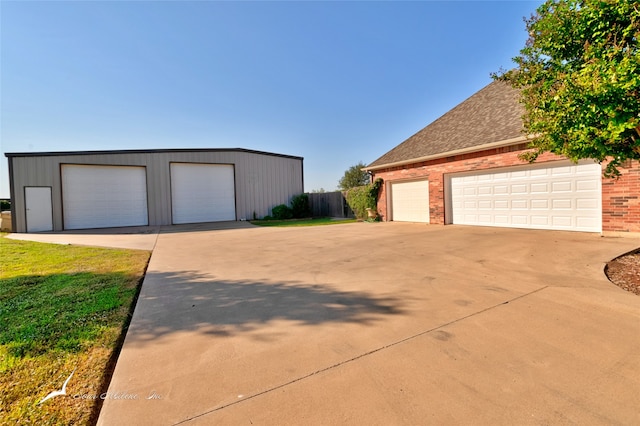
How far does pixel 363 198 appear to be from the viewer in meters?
16.1

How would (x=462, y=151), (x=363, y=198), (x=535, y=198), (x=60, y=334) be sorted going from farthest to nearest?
(x=363, y=198)
(x=462, y=151)
(x=535, y=198)
(x=60, y=334)

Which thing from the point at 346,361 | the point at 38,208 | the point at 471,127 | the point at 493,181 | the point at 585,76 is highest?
the point at 471,127

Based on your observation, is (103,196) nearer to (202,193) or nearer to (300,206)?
(202,193)

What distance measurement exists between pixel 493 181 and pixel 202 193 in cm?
1539

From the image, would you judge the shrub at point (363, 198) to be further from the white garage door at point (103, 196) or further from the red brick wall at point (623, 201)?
the white garage door at point (103, 196)

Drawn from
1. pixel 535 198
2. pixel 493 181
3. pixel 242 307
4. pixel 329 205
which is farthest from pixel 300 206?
pixel 242 307

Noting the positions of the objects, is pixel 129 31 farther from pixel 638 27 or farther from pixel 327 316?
pixel 638 27

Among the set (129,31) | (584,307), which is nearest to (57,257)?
(129,31)

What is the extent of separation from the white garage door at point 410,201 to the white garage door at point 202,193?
10153 millimetres

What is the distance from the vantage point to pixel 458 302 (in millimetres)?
3432

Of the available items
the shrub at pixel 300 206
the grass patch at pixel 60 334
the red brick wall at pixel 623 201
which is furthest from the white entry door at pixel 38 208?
the red brick wall at pixel 623 201

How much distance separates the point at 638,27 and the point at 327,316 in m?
5.59

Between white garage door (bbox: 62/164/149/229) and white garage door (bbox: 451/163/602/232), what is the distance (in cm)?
1658

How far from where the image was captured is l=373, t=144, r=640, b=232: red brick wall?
727 centimetres
